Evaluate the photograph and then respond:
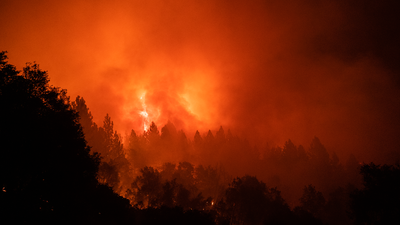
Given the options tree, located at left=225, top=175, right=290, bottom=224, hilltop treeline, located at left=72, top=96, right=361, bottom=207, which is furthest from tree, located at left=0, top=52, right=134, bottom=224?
hilltop treeline, located at left=72, top=96, right=361, bottom=207

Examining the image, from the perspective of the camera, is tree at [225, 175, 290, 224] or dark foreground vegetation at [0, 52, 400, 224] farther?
tree at [225, 175, 290, 224]

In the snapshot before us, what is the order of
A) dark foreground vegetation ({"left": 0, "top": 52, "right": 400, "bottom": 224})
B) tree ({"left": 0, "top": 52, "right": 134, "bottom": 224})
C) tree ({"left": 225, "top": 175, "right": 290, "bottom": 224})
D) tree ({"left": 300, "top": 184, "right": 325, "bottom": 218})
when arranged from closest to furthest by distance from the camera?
tree ({"left": 0, "top": 52, "right": 134, "bottom": 224}) < dark foreground vegetation ({"left": 0, "top": 52, "right": 400, "bottom": 224}) < tree ({"left": 225, "top": 175, "right": 290, "bottom": 224}) < tree ({"left": 300, "top": 184, "right": 325, "bottom": 218})

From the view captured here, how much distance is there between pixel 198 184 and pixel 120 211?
3530 cm

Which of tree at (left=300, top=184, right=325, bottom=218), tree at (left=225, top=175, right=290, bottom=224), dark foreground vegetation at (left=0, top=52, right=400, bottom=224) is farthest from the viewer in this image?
tree at (left=300, top=184, right=325, bottom=218)

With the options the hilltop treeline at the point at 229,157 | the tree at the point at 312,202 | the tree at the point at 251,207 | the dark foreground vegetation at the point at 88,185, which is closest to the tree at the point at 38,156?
the dark foreground vegetation at the point at 88,185

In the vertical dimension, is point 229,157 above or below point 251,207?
above

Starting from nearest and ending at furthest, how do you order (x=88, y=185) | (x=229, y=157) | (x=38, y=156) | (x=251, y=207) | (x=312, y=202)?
1. (x=38, y=156)
2. (x=88, y=185)
3. (x=251, y=207)
4. (x=312, y=202)
5. (x=229, y=157)

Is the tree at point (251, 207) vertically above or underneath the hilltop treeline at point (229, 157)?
underneath

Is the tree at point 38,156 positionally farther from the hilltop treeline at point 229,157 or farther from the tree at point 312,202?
the tree at point 312,202

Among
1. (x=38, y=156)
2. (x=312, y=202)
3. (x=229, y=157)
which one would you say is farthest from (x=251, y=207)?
(x=229, y=157)

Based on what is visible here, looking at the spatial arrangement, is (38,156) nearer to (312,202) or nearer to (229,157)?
(312,202)

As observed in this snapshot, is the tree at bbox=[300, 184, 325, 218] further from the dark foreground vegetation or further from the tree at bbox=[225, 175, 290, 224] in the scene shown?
the tree at bbox=[225, 175, 290, 224]

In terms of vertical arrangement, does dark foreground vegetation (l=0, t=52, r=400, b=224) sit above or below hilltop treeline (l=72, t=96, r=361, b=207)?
below

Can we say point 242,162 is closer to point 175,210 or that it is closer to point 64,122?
point 175,210
